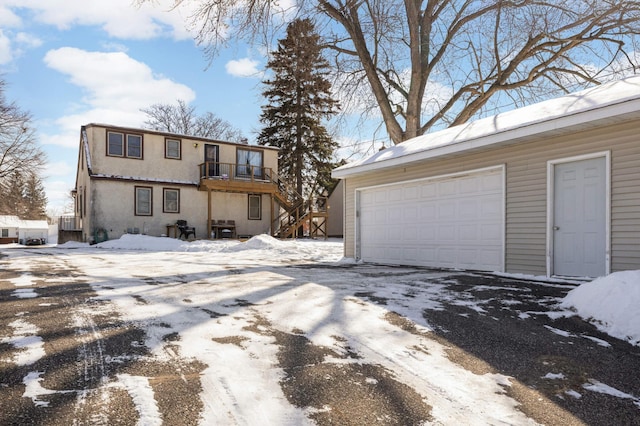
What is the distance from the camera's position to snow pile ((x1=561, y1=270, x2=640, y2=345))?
360 centimetres

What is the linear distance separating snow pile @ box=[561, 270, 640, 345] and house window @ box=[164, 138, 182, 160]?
57.6 feet

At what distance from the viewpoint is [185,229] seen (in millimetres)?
17953

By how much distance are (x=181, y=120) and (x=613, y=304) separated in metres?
33.9

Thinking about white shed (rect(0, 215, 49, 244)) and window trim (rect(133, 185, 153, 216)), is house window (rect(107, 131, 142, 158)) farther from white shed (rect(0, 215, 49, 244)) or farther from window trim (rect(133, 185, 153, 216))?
white shed (rect(0, 215, 49, 244))

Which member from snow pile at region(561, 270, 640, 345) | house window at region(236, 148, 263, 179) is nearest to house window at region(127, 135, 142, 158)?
house window at region(236, 148, 263, 179)

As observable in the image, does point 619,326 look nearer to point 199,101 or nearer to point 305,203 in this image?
point 305,203

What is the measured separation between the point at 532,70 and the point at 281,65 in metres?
14.5

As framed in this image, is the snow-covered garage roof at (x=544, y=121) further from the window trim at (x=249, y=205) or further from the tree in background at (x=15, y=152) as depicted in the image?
the tree in background at (x=15, y=152)

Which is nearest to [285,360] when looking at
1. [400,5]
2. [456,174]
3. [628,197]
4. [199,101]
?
[628,197]

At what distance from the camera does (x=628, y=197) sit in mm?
5844

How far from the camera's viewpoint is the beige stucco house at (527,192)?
5930 millimetres

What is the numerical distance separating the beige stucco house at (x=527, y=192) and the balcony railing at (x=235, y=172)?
10431 millimetres

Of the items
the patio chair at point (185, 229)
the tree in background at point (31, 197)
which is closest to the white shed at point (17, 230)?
the tree in background at point (31, 197)

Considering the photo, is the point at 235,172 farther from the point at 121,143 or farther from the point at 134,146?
the point at 121,143
